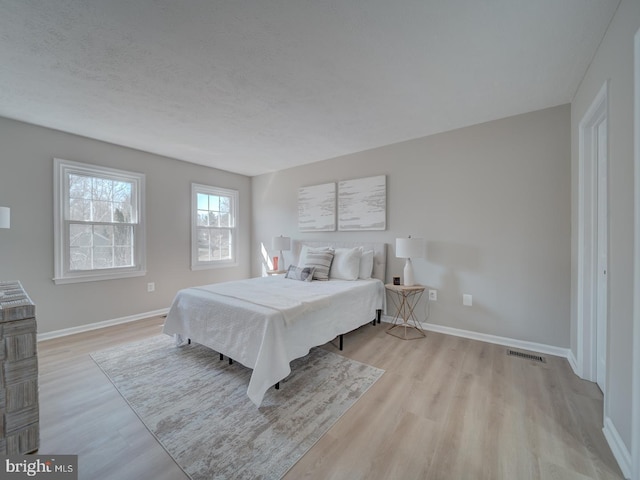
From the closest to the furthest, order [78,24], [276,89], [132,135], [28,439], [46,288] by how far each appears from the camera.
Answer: [28,439] → [78,24] → [276,89] → [46,288] → [132,135]

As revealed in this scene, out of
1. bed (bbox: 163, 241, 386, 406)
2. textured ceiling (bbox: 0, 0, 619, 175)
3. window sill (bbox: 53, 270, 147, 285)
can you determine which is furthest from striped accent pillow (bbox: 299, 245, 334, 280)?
Result: window sill (bbox: 53, 270, 147, 285)

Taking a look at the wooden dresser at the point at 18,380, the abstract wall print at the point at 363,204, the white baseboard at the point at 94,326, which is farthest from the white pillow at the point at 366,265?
the white baseboard at the point at 94,326

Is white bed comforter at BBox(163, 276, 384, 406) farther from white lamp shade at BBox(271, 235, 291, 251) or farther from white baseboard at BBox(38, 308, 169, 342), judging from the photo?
white baseboard at BBox(38, 308, 169, 342)

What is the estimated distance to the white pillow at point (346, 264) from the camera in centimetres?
342

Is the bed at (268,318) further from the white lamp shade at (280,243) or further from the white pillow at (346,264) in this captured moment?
the white lamp shade at (280,243)

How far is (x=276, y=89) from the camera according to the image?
2.23 meters

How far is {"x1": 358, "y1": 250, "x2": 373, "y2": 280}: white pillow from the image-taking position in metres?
→ 3.50

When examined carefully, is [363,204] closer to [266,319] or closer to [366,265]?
[366,265]

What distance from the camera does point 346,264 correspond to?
136 inches

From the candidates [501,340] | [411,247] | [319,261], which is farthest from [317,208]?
[501,340]

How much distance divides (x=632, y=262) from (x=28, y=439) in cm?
332

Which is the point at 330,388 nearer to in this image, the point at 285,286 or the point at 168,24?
the point at 285,286

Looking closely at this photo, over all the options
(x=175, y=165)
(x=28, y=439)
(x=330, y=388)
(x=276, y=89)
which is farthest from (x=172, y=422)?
(x=175, y=165)

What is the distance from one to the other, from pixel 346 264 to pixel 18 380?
292cm
